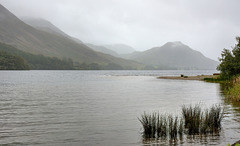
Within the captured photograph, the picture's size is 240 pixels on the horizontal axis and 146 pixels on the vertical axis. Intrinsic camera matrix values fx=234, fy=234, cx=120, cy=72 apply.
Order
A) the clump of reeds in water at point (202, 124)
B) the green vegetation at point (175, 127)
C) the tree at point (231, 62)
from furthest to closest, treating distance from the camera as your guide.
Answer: the tree at point (231, 62) < the clump of reeds in water at point (202, 124) < the green vegetation at point (175, 127)

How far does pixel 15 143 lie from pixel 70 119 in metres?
7.64

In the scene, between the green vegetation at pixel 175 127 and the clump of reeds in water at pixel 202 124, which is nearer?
the green vegetation at pixel 175 127

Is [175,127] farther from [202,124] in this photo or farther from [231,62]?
[231,62]

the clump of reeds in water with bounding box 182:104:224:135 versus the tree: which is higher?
the tree

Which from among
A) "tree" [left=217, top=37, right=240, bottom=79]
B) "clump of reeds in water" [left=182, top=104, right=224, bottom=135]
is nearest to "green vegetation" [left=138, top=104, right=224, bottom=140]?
"clump of reeds in water" [left=182, top=104, right=224, bottom=135]

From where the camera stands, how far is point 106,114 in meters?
23.9

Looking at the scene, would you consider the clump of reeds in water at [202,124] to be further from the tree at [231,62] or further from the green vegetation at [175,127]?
the tree at [231,62]

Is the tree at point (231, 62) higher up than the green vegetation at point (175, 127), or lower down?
higher up

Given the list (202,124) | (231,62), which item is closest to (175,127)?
(202,124)

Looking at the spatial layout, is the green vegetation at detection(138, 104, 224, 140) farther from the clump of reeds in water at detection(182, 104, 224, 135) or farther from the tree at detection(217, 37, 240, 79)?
the tree at detection(217, 37, 240, 79)

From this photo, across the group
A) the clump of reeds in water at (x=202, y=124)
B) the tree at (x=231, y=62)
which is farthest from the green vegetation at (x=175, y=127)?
the tree at (x=231, y=62)

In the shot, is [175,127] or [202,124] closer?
[175,127]

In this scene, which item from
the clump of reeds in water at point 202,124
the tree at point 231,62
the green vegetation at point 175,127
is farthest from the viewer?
the tree at point 231,62

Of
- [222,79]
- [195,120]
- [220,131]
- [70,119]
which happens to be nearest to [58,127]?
[70,119]
